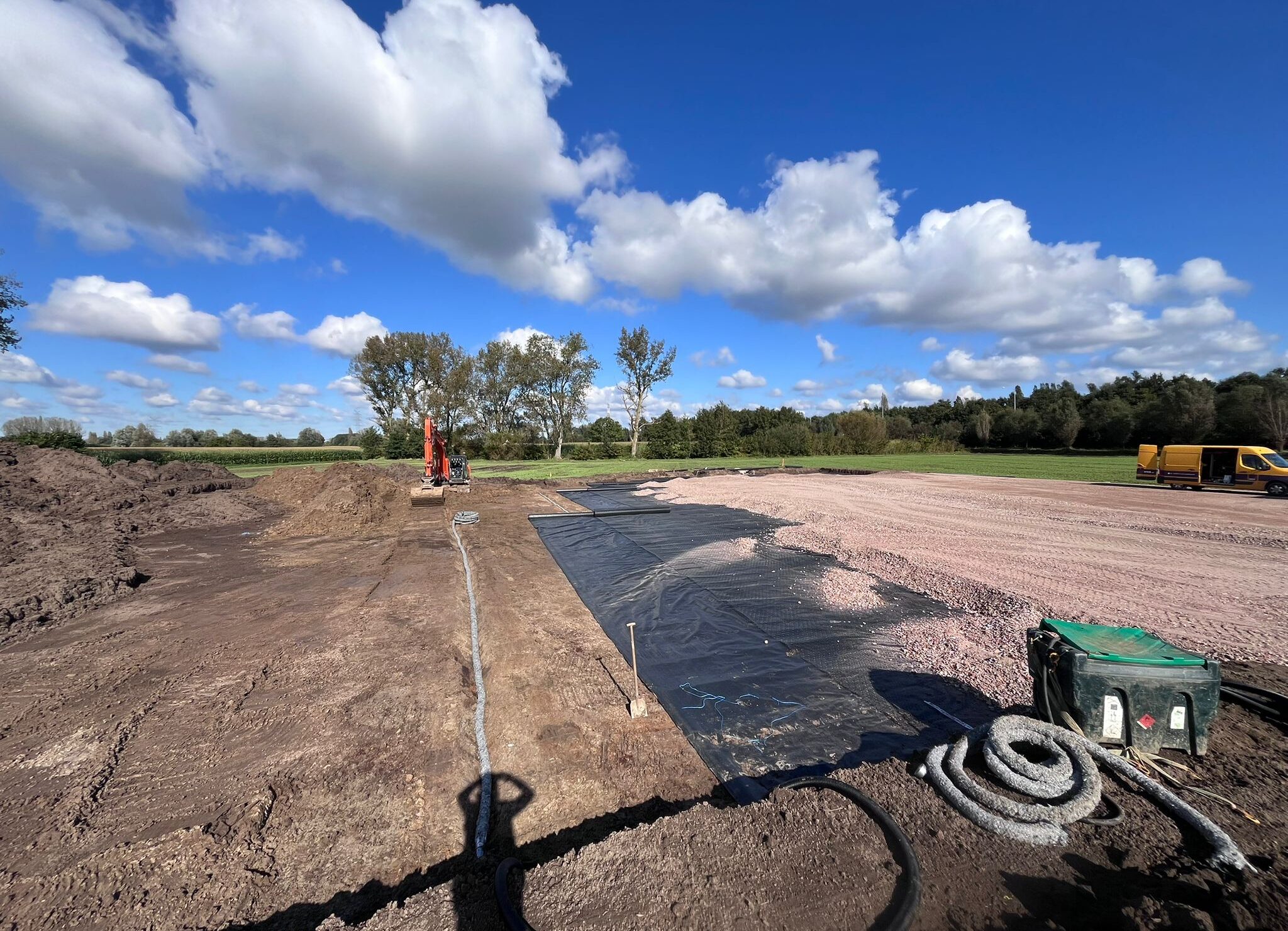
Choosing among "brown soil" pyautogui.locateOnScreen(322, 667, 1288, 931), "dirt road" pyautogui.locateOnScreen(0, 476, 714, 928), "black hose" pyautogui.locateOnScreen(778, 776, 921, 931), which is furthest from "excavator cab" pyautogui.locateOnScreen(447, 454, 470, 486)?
"black hose" pyautogui.locateOnScreen(778, 776, 921, 931)

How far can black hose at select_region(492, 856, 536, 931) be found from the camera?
1.88m

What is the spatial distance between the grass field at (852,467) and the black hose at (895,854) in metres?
25.5

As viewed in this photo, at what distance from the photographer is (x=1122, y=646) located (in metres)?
2.86

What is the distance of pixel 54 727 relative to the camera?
388 centimetres

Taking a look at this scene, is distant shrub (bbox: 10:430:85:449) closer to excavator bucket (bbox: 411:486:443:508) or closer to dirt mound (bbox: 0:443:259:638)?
dirt mound (bbox: 0:443:259:638)

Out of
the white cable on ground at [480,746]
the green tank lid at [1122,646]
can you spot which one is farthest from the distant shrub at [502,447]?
the green tank lid at [1122,646]

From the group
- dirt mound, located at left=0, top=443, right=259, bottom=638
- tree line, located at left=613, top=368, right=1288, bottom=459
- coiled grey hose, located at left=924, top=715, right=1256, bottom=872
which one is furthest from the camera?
tree line, located at left=613, top=368, right=1288, bottom=459

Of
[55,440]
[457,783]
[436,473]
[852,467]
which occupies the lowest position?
[457,783]

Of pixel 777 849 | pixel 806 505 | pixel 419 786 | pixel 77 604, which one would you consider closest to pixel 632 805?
pixel 777 849

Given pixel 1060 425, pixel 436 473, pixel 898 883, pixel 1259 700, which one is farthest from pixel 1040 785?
pixel 1060 425

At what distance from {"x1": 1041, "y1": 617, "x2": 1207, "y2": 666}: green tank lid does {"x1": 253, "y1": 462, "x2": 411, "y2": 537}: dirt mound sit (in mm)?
12744

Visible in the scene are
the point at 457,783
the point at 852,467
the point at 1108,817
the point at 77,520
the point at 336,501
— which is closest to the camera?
the point at 1108,817

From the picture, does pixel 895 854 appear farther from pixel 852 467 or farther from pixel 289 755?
pixel 852 467

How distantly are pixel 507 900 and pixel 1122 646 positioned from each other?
3.53 metres
